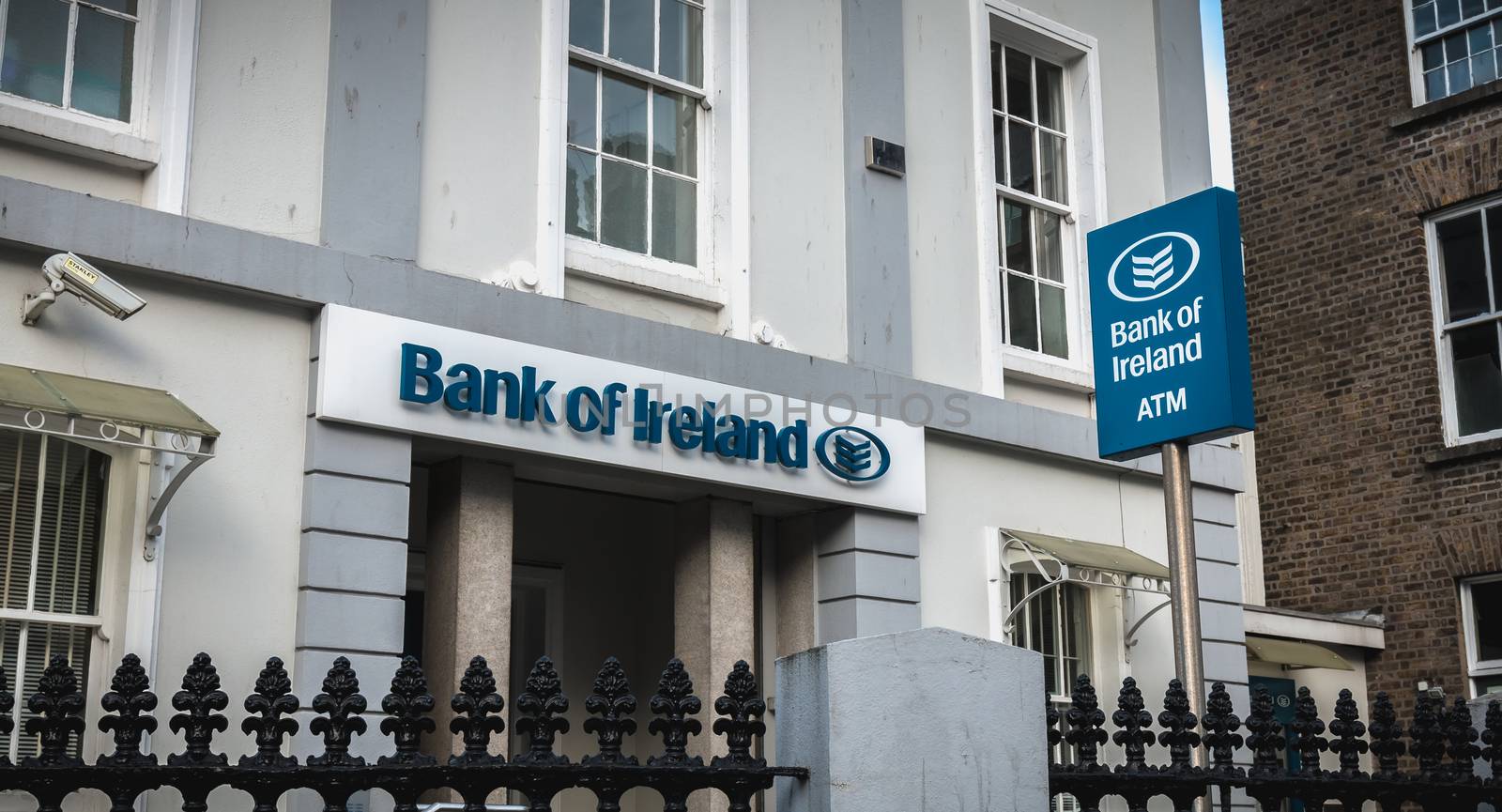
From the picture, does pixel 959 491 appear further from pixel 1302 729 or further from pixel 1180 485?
pixel 1302 729

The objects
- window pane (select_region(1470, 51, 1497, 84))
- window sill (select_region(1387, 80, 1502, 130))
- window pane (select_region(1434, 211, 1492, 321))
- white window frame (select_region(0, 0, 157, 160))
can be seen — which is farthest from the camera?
window pane (select_region(1470, 51, 1497, 84))

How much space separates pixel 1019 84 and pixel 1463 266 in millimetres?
5574

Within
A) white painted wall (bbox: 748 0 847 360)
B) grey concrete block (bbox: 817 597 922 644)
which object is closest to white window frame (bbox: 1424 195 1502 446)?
grey concrete block (bbox: 817 597 922 644)

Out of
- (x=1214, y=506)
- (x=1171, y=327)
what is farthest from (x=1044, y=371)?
(x=1171, y=327)

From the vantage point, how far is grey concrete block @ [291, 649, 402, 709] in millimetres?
7641

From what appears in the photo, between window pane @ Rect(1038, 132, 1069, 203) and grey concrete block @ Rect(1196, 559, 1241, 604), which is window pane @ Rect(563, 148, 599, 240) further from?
grey concrete block @ Rect(1196, 559, 1241, 604)

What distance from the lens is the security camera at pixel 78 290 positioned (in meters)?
7.11

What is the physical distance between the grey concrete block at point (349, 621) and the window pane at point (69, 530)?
1.00m

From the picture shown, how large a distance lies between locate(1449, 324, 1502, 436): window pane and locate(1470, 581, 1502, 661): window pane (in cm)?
148

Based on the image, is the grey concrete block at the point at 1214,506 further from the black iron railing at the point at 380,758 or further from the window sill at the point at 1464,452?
the black iron railing at the point at 380,758

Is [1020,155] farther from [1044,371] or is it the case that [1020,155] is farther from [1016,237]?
[1044,371]

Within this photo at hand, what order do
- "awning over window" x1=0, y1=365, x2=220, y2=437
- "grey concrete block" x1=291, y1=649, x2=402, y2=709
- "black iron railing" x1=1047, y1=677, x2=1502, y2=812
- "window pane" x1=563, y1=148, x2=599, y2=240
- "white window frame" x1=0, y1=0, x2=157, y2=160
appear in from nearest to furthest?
"black iron railing" x1=1047, y1=677, x2=1502, y2=812, "awning over window" x1=0, y1=365, x2=220, y2=437, "white window frame" x1=0, y1=0, x2=157, y2=160, "grey concrete block" x1=291, y1=649, x2=402, y2=709, "window pane" x1=563, y1=148, x2=599, y2=240

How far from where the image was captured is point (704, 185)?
10.1 m

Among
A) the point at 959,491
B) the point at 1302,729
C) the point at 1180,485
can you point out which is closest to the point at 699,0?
the point at 959,491
